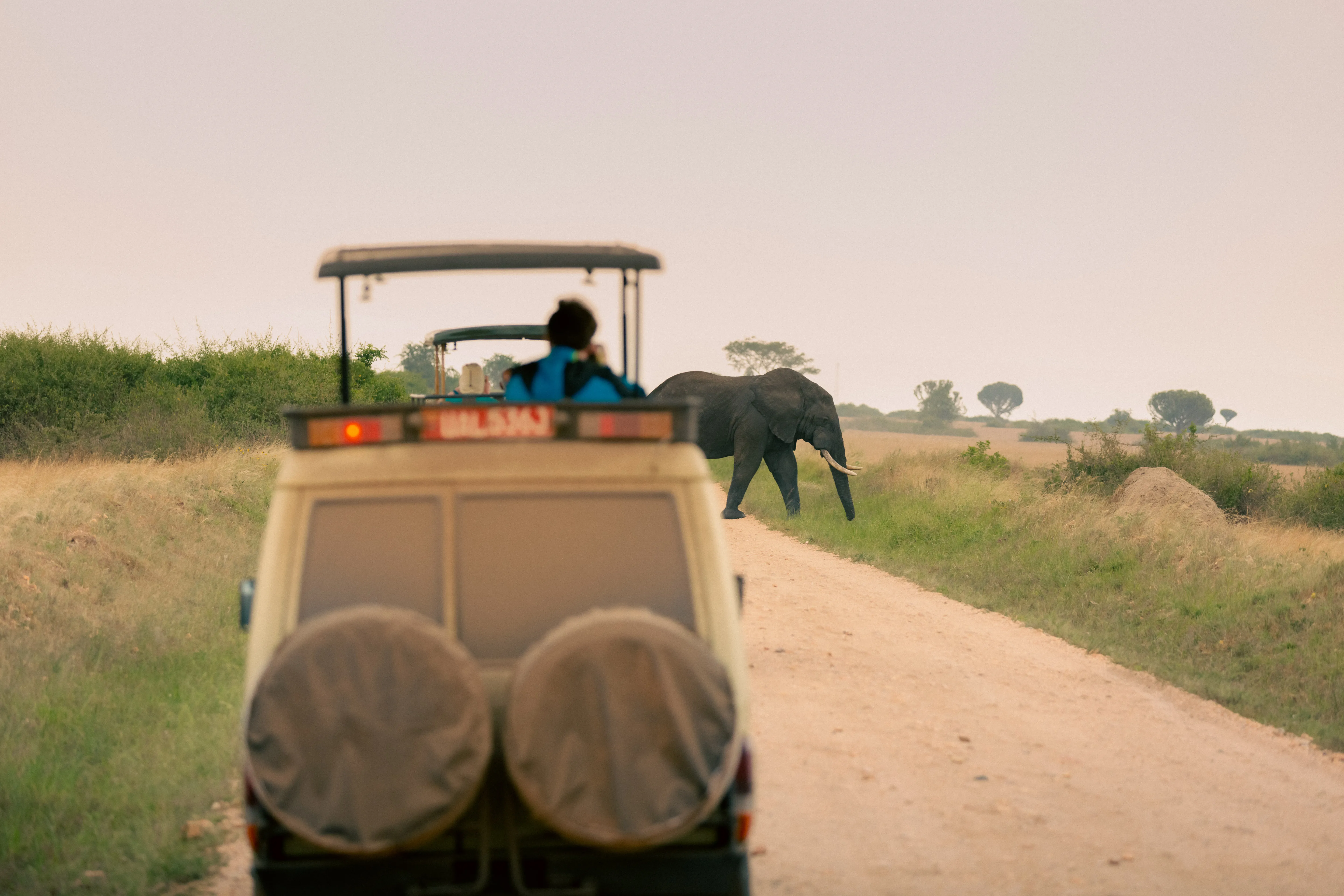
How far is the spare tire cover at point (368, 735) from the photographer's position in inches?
112

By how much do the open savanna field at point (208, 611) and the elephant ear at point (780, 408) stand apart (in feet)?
5.44

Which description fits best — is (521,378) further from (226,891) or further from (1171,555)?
(1171,555)

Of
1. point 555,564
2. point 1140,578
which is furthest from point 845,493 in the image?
point 555,564

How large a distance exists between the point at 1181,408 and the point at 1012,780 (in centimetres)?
10315

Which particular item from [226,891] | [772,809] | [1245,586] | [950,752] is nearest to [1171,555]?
[1245,586]

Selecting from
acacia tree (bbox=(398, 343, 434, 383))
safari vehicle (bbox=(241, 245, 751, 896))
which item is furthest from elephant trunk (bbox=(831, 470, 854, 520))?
→ acacia tree (bbox=(398, 343, 434, 383))

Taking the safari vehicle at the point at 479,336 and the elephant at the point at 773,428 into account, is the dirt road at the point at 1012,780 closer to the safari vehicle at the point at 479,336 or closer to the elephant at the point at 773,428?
the safari vehicle at the point at 479,336

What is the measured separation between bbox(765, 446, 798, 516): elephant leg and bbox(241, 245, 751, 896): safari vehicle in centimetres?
1693

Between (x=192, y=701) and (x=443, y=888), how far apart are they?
496 centimetres

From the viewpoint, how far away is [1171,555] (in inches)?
497

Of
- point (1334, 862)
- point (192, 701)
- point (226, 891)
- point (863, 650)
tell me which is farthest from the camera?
point (863, 650)

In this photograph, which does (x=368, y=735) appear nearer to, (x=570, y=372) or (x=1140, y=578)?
(x=570, y=372)

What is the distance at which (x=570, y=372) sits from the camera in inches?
182

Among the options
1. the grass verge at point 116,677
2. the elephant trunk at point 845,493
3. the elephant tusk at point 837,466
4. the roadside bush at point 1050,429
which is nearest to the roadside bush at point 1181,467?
the elephant tusk at point 837,466
